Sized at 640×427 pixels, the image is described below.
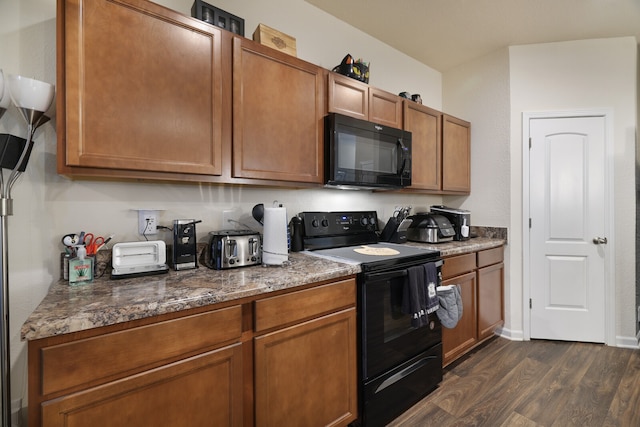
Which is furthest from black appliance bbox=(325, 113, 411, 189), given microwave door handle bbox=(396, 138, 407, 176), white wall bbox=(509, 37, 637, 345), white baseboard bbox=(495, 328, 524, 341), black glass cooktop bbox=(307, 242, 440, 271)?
white baseboard bbox=(495, 328, 524, 341)

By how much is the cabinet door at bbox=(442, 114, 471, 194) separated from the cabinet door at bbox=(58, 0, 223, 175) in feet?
7.07

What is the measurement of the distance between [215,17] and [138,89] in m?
0.62

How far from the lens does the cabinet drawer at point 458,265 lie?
212 cm

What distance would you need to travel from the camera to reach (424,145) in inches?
100.0

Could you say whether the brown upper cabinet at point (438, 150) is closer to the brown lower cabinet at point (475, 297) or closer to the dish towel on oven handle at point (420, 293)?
the brown lower cabinet at point (475, 297)

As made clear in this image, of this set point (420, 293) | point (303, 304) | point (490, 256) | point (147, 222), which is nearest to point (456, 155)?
point (490, 256)

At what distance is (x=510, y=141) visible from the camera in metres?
2.82

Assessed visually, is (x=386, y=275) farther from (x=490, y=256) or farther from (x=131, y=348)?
(x=490, y=256)

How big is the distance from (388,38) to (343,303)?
2.47m

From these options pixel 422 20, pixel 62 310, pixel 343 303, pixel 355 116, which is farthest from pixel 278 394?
pixel 422 20

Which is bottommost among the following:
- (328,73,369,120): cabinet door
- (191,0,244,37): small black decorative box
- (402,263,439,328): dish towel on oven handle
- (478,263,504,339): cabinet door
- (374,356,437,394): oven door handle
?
(374,356,437,394): oven door handle

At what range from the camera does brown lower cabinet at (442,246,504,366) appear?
2.16m

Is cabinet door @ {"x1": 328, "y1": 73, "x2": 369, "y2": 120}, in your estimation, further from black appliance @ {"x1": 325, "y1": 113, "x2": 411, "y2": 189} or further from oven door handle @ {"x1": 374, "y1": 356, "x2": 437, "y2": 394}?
oven door handle @ {"x1": 374, "y1": 356, "x2": 437, "y2": 394}

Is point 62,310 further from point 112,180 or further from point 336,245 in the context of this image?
point 336,245
